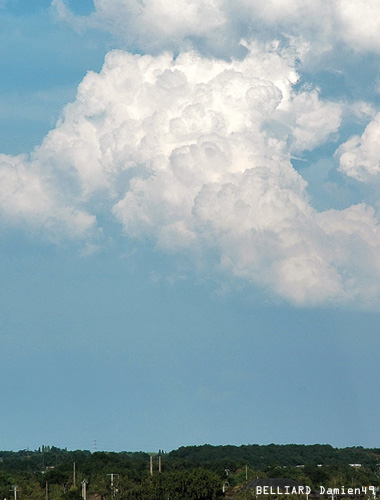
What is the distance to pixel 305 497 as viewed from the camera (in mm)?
172000

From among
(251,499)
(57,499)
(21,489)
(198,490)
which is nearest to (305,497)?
(251,499)

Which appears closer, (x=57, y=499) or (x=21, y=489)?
(x=57, y=499)

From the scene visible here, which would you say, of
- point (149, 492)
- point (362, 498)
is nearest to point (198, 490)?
point (149, 492)

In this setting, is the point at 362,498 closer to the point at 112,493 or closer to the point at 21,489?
the point at 112,493

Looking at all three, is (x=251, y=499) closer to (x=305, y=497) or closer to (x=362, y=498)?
(x=305, y=497)

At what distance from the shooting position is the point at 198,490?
149125 mm

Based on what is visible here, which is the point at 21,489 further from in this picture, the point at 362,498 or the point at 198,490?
the point at 362,498

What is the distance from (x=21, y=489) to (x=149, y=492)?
189ft

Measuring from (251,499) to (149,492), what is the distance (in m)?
19.6

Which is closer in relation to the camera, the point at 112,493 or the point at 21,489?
the point at 112,493

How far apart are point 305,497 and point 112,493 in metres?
41.0

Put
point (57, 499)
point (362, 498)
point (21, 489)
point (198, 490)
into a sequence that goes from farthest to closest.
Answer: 1. point (21, 489)
2. point (362, 498)
3. point (57, 499)
4. point (198, 490)

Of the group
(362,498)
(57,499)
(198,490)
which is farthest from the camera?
(362,498)

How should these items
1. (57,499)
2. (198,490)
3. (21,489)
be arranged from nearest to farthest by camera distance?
(198,490)
(57,499)
(21,489)
